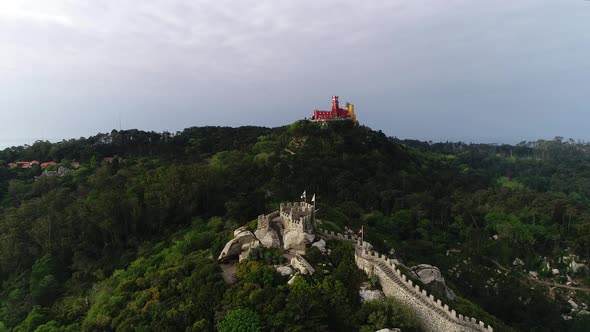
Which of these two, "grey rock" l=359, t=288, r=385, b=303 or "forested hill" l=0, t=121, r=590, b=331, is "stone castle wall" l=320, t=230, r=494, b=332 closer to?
"grey rock" l=359, t=288, r=385, b=303

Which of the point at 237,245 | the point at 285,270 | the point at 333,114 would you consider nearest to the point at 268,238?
the point at 237,245

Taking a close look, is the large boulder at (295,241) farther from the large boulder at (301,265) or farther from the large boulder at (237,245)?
the large boulder at (237,245)

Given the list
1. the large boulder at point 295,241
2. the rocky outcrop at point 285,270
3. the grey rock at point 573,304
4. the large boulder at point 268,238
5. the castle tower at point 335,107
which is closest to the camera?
the rocky outcrop at point 285,270

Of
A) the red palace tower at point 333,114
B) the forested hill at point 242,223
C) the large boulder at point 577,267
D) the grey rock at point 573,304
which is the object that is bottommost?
the grey rock at point 573,304

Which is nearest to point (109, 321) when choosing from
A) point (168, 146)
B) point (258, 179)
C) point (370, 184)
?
point (258, 179)

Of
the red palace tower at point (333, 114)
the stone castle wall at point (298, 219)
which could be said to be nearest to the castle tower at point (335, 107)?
the red palace tower at point (333, 114)

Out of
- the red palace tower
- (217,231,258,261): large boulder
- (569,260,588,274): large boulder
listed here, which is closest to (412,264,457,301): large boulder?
(217,231,258,261): large boulder
